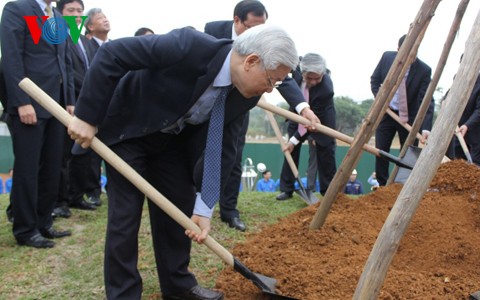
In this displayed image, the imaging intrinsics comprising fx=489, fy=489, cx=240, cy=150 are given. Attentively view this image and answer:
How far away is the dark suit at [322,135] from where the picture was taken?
6.13 metres

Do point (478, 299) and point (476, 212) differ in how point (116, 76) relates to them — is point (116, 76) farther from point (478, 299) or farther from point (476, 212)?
point (476, 212)

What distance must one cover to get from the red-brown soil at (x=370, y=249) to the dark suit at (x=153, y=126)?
2.03 ft

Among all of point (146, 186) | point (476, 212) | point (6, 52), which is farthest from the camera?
point (476, 212)

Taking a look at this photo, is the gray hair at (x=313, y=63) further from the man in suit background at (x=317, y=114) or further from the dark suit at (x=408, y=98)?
the dark suit at (x=408, y=98)

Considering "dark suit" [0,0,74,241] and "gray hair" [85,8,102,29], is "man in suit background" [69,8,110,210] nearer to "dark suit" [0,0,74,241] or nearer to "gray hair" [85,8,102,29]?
"gray hair" [85,8,102,29]

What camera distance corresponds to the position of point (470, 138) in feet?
22.9

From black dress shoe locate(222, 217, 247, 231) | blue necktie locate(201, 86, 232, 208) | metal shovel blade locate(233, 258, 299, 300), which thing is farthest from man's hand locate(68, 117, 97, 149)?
black dress shoe locate(222, 217, 247, 231)

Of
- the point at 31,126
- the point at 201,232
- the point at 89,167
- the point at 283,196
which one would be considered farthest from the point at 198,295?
the point at 283,196

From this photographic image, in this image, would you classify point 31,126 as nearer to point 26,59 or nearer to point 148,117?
point 26,59

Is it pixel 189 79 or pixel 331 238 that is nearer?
pixel 189 79

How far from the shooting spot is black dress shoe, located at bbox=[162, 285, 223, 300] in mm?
3012

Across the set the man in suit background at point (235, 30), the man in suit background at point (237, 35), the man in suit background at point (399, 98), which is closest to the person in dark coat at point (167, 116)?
the man in suit background at point (237, 35)

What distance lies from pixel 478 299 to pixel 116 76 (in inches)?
90.4

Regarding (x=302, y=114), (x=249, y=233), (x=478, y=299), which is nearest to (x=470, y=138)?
(x=302, y=114)
